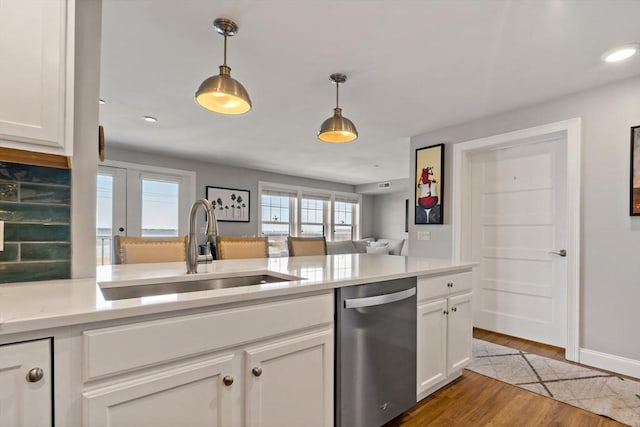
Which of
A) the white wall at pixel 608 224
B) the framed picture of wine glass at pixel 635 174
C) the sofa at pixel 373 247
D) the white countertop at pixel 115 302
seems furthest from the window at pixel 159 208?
the framed picture of wine glass at pixel 635 174

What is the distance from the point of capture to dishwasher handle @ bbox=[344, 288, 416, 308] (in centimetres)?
145

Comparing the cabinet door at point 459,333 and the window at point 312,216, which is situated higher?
the window at point 312,216

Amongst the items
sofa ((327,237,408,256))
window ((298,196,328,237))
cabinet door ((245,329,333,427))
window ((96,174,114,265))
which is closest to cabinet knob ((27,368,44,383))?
cabinet door ((245,329,333,427))

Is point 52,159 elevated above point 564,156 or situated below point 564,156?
below

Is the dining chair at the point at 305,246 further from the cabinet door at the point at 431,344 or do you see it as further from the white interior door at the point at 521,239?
the white interior door at the point at 521,239

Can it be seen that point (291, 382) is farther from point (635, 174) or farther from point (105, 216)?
point (105, 216)

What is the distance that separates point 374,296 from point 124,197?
4771 millimetres

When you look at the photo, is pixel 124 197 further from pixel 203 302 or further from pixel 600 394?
pixel 600 394

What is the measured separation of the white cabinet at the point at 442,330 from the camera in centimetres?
184

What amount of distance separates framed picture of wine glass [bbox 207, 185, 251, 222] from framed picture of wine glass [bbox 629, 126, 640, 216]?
540 centimetres

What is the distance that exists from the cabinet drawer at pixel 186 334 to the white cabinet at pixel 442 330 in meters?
0.85

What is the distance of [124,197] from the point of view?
491cm

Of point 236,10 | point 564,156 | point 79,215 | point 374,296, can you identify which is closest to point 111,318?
point 79,215

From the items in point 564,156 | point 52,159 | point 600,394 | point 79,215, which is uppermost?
point 564,156
